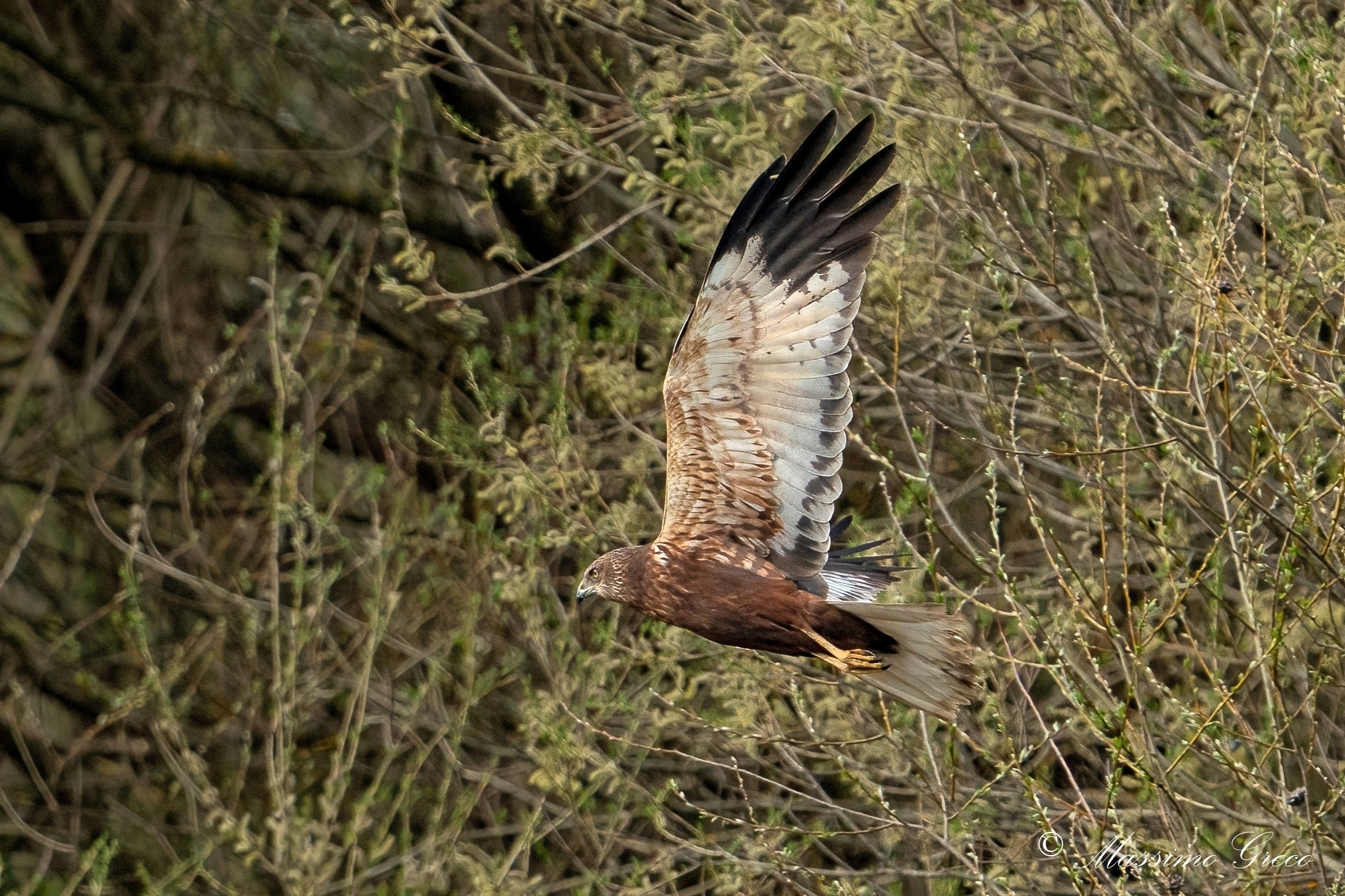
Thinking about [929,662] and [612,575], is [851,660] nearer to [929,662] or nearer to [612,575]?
[929,662]

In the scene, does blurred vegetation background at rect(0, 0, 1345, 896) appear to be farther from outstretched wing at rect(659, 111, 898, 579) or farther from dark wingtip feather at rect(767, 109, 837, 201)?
dark wingtip feather at rect(767, 109, 837, 201)

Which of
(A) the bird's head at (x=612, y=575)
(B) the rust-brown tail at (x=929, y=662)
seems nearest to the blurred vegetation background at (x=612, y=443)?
(B) the rust-brown tail at (x=929, y=662)

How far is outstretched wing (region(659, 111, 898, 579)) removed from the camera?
441 centimetres

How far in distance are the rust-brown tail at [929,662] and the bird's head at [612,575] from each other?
2.48 feet

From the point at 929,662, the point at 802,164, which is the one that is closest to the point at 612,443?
the point at 802,164

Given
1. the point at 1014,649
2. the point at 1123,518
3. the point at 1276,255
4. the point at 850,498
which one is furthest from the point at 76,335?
the point at 1123,518

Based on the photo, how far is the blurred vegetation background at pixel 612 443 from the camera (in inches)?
163

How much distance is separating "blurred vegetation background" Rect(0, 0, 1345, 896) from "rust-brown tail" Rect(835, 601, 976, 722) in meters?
0.09

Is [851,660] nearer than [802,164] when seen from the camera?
Yes

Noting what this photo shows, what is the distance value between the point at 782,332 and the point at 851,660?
860 mm

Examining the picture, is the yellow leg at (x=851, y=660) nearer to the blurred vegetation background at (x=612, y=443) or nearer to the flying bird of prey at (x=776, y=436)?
the flying bird of prey at (x=776, y=436)

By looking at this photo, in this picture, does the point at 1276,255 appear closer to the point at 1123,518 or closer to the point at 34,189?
the point at 1123,518

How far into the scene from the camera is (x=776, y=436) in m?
4.59

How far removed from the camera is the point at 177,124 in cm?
828
